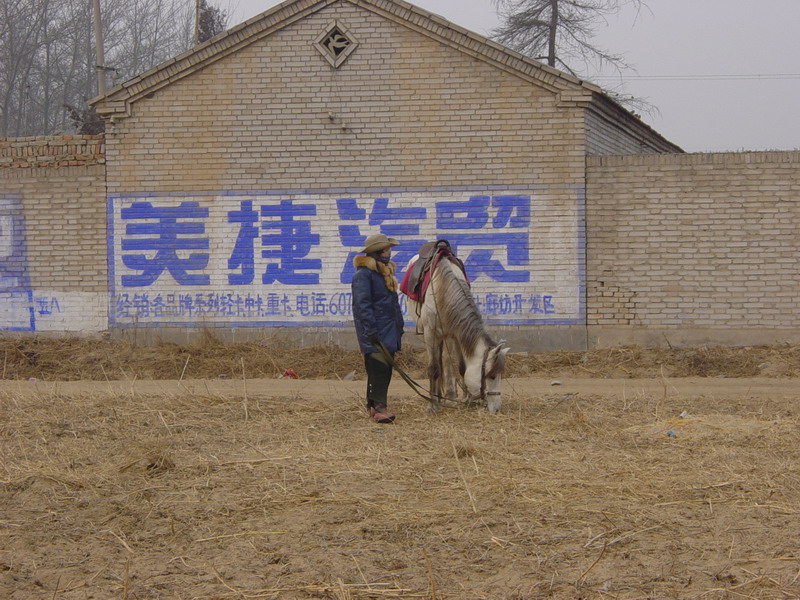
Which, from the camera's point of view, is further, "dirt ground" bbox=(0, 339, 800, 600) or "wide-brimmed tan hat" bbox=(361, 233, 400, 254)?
"wide-brimmed tan hat" bbox=(361, 233, 400, 254)

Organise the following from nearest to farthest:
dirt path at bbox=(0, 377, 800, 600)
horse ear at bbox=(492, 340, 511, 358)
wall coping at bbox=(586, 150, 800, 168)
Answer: dirt path at bbox=(0, 377, 800, 600) → horse ear at bbox=(492, 340, 511, 358) → wall coping at bbox=(586, 150, 800, 168)

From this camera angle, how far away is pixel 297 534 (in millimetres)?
5531

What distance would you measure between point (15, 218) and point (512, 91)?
8260 millimetres

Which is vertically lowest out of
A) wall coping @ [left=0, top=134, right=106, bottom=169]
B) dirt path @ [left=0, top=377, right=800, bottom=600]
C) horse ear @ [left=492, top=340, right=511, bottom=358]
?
dirt path @ [left=0, top=377, right=800, bottom=600]

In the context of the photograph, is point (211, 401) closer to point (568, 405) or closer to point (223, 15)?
point (568, 405)

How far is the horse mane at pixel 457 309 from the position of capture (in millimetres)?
9266

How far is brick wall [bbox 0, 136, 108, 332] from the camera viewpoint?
15141 millimetres

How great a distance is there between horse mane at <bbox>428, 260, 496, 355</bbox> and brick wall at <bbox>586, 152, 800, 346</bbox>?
17.7 ft

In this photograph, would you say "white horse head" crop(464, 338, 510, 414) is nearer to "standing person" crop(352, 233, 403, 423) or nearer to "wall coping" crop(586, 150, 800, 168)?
"standing person" crop(352, 233, 403, 423)

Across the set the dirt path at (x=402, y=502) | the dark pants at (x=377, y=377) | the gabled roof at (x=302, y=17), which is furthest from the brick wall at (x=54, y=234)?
the dark pants at (x=377, y=377)

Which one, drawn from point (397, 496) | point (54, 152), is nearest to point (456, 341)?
point (397, 496)

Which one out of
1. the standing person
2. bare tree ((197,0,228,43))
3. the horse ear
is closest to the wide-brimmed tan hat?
the standing person

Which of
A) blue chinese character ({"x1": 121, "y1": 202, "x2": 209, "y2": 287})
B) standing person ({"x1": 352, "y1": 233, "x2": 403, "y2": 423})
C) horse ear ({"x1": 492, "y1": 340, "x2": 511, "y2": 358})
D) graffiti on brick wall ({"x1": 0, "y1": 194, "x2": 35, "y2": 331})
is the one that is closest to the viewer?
horse ear ({"x1": 492, "y1": 340, "x2": 511, "y2": 358})

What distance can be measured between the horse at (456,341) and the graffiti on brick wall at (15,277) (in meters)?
8.02
